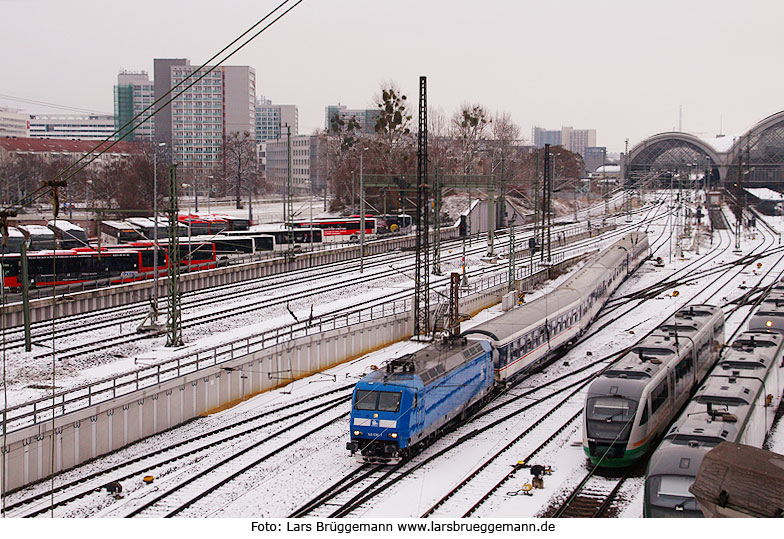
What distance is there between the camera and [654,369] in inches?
746

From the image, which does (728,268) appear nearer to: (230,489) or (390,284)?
(390,284)

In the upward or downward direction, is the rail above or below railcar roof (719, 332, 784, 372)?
below

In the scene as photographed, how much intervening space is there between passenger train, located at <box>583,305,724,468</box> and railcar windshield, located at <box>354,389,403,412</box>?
13.6ft

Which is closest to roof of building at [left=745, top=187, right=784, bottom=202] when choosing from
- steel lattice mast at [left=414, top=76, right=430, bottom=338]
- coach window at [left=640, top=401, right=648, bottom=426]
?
steel lattice mast at [left=414, top=76, right=430, bottom=338]

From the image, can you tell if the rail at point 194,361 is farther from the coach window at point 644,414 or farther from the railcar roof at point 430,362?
the coach window at point 644,414

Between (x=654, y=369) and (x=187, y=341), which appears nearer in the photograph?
(x=654, y=369)

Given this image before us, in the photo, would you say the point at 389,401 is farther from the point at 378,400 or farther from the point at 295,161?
the point at 295,161

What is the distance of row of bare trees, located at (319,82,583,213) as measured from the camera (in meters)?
74.3

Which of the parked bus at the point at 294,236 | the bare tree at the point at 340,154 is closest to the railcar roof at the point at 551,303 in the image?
the parked bus at the point at 294,236

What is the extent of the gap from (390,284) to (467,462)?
2547 centimetres

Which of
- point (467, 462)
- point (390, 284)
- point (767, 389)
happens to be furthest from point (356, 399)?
point (390, 284)

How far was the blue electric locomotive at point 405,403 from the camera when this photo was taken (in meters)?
18.0

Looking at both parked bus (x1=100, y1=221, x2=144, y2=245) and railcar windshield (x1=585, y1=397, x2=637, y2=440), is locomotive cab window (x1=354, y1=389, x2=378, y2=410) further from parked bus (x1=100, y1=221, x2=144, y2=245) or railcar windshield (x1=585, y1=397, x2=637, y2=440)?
parked bus (x1=100, y1=221, x2=144, y2=245)

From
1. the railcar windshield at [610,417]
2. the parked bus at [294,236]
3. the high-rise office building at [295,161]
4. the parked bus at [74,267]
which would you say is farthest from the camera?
the high-rise office building at [295,161]
